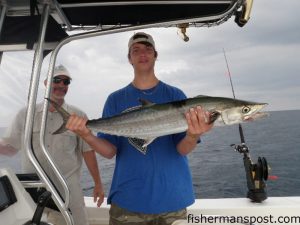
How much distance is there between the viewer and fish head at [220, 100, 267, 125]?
2598 mm

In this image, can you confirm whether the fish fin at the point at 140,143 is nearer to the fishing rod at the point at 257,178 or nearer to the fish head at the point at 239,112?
the fish head at the point at 239,112

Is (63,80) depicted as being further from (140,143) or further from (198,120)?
(198,120)

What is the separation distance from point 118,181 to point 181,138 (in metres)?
0.62

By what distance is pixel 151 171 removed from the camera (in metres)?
2.82

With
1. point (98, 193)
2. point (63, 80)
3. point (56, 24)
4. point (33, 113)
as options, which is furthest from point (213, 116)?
point (98, 193)

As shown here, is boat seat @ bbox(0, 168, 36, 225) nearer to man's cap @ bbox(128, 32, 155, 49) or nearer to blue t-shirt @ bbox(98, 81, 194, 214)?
blue t-shirt @ bbox(98, 81, 194, 214)

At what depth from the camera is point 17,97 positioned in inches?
97.0

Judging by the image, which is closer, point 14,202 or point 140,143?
point 14,202

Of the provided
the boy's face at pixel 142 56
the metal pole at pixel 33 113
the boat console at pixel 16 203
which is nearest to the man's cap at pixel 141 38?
the boy's face at pixel 142 56

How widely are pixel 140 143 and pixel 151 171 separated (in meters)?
0.24

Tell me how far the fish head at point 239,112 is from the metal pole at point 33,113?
49.6 inches

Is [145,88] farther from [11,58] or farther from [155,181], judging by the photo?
[11,58]

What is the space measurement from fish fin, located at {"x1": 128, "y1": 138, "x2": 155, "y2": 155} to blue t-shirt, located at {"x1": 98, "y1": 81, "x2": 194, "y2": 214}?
92 mm

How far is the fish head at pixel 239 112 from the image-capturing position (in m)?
2.60
